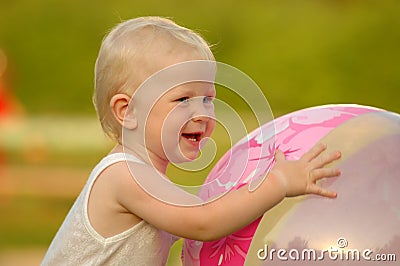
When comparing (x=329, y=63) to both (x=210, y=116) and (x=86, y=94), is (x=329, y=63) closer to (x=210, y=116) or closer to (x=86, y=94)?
(x=86, y=94)

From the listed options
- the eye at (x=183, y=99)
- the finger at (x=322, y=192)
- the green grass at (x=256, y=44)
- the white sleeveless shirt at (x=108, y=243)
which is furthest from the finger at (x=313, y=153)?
the green grass at (x=256, y=44)

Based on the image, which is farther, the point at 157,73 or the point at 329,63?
the point at 329,63

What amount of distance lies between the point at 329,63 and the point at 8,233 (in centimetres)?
1134

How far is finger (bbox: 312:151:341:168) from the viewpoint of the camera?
3.33m

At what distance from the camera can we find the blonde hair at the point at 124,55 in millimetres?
3447

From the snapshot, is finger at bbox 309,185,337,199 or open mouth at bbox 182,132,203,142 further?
open mouth at bbox 182,132,203,142

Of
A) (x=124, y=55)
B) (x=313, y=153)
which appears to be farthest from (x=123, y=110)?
(x=313, y=153)

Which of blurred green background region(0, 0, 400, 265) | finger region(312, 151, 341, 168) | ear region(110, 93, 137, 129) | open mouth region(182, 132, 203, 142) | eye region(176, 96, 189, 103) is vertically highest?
eye region(176, 96, 189, 103)

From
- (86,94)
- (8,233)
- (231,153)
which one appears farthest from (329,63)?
(231,153)

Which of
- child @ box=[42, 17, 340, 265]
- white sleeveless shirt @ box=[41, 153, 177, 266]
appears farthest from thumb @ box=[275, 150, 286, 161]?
white sleeveless shirt @ box=[41, 153, 177, 266]

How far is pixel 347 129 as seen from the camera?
3.49 metres

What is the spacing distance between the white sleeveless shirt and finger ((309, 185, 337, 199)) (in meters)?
0.60

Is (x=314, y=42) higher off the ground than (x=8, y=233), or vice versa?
(x=8, y=233)

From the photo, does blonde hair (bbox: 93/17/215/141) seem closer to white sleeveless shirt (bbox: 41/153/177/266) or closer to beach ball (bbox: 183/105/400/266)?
white sleeveless shirt (bbox: 41/153/177/266)
